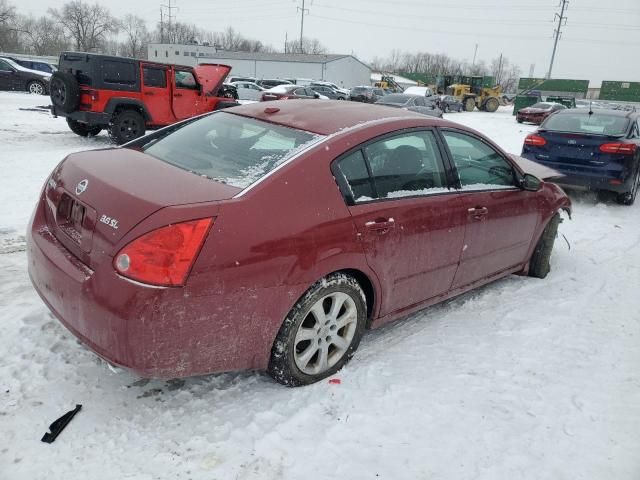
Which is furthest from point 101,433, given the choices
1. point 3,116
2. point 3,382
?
point 3,116

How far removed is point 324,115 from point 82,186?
5.03 ft

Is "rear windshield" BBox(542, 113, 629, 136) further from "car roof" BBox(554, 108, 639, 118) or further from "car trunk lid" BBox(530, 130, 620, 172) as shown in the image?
"car trunk lid" BBox(530, 130, 620, 172)

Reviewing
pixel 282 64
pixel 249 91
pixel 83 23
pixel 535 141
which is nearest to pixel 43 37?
pixel 83 23

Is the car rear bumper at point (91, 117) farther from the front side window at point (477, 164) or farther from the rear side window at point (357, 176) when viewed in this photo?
the rear side window at point (357, 176)

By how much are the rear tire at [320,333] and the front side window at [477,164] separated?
1.32 m

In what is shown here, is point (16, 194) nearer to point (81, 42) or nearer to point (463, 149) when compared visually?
point (463, 149)

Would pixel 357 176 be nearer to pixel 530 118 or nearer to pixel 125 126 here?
Result: pixel 125 126

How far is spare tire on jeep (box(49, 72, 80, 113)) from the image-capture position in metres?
10.3

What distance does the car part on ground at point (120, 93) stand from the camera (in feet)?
34.3

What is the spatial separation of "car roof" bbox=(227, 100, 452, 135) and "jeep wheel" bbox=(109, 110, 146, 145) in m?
8.16

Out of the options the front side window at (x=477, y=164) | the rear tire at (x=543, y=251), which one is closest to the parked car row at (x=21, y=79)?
the front side window at (x=477, y=164)

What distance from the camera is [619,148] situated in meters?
7.44

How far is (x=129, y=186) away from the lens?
2.49 metres

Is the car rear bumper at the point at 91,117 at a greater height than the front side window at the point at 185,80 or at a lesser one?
lesser
